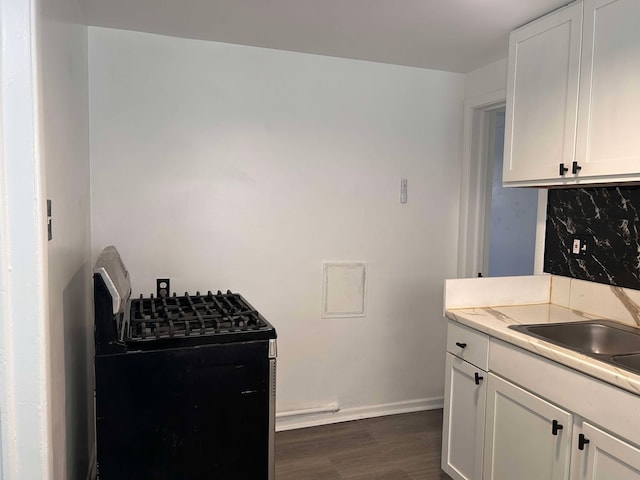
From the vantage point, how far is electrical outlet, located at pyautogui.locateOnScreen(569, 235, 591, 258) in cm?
228

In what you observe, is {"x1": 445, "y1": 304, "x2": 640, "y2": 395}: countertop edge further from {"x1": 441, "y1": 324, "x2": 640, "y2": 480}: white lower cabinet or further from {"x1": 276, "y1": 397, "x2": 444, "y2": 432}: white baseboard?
{"x1": 276, "y1": 397, "x2": 444, "y2": 432}: white baseboard

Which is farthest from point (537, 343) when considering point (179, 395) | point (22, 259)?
point (22, 259)

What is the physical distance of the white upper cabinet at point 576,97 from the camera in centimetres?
175

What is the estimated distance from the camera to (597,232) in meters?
2.23

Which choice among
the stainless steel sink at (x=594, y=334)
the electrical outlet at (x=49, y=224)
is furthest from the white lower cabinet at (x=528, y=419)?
the electrical outlet at (x=49, y=224)

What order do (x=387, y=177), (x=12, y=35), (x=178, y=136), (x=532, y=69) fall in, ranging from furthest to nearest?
(x=387, y=177) → (x=178, y=136) → (x=532, y=69) → (x=12, y=35)

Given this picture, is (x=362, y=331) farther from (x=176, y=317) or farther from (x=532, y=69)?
(x=532, y=69)

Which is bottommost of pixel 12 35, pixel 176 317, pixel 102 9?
pixel 176 317

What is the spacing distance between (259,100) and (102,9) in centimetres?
90

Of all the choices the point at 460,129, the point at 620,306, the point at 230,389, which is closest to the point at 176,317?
the point at 230,389

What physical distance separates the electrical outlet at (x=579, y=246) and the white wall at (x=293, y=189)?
3.10 ft

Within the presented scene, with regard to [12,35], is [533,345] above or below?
below

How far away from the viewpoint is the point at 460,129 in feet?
10.5

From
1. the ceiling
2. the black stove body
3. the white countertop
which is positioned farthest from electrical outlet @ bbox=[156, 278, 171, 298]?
the white countertop
